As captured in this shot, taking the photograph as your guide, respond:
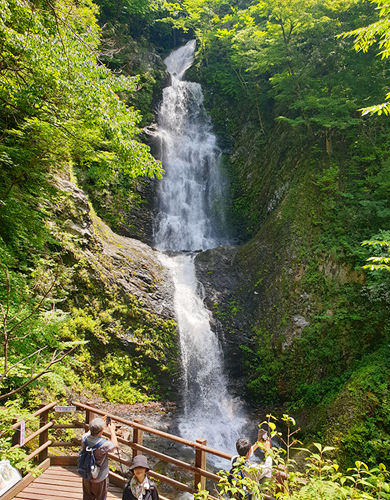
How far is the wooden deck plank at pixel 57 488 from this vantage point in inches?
159

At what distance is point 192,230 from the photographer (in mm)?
16047

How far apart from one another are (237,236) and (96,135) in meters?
10.8

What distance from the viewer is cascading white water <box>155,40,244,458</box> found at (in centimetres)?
945

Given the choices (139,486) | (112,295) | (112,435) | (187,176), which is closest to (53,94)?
(112,435)

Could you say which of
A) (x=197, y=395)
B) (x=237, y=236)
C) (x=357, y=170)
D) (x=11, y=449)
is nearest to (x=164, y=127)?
(x=237, y=236)

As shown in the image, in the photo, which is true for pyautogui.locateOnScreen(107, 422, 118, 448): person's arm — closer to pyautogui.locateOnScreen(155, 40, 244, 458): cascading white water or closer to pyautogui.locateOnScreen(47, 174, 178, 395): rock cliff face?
pyautogui.locateOnScreen(47, 174, 178, 395): rock cliff face

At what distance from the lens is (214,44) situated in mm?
21938

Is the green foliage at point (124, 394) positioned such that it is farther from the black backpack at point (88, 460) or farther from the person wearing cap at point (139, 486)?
the person wearing cap at point (139, 486)

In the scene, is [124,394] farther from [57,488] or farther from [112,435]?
[112,435]

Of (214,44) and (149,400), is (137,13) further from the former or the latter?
(149,400)

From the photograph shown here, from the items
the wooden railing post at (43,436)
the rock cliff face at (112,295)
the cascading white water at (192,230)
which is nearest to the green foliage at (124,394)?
the rock cliff face at (112,295)

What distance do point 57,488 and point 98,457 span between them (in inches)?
58.8

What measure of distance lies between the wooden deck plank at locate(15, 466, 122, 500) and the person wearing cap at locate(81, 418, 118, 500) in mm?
702

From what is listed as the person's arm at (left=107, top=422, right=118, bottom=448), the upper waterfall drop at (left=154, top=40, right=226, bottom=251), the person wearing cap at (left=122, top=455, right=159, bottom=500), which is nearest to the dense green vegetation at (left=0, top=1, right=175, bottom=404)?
the person's arm at (left=107, top=422, right=118, bottom=448)
